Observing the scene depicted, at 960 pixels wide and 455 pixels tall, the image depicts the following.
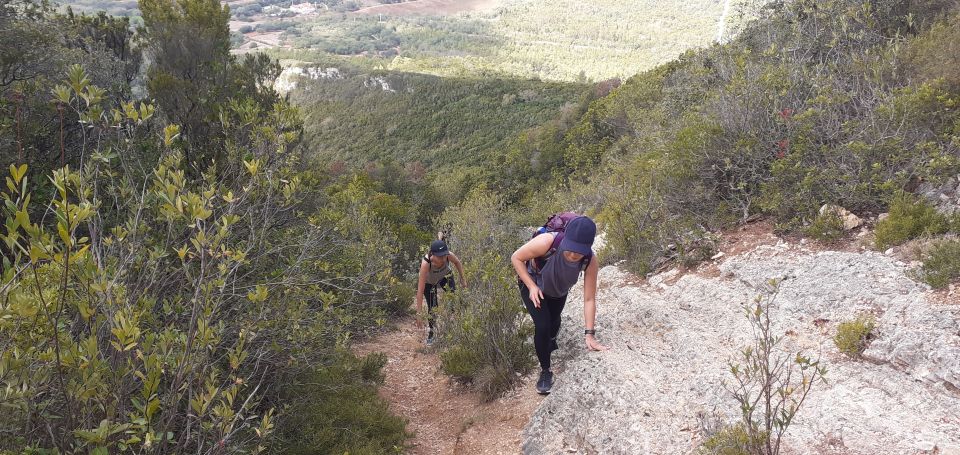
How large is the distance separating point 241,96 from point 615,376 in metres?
5.36

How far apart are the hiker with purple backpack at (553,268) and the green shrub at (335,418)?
143cm

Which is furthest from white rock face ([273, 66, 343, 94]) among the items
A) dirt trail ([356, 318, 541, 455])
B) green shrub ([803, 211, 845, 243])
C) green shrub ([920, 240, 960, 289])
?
green shrub ([920, 240, 960, 289])

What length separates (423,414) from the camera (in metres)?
5.13

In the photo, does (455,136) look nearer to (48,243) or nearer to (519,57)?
(48,243)

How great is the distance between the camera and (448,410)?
500 centimetres

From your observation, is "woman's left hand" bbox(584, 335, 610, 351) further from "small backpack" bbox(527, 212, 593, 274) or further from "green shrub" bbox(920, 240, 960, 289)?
"green shrub" bbox(920, 240, 960, 289)

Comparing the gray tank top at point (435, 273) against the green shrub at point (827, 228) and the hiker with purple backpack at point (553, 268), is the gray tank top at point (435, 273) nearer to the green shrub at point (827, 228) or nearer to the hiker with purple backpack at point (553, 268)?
the hiker with purple backpack at point (553, 268)

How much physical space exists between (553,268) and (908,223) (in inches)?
140

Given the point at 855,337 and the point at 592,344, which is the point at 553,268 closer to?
the point at 592,344

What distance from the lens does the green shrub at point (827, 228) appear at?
520 cm

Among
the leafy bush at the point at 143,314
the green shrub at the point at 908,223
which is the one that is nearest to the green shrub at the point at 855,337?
the green shrub at the point at 908,223

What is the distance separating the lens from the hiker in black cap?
19.9ft

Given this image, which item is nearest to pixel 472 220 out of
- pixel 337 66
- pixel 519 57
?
pixel 337 66

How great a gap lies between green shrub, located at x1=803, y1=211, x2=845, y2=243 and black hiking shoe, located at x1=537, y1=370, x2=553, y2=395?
328 centimetres
